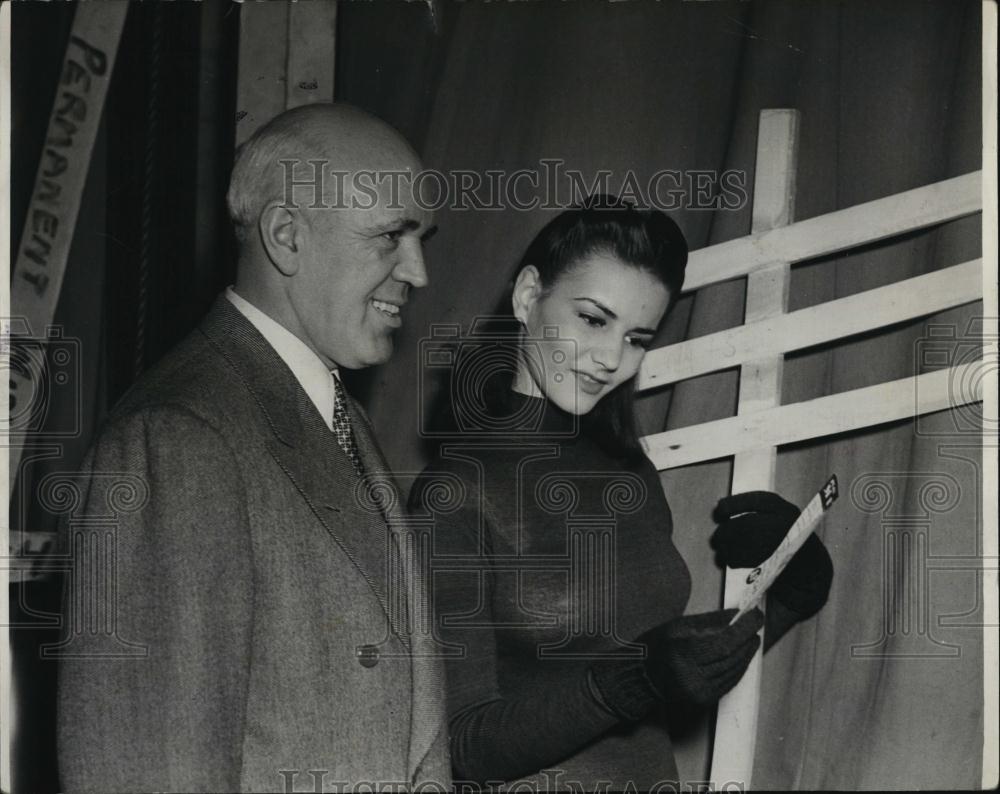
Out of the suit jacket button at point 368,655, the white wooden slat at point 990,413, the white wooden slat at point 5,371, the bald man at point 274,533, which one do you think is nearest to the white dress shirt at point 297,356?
the bald man at point 274,533

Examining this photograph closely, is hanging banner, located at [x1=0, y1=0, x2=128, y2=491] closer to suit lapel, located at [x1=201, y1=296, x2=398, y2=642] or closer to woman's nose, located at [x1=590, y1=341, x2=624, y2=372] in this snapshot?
suit lapel, located at [x1=201, y1=296, x2=398, y2=642]

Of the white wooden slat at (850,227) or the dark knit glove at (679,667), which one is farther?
the white wooden slat at (850,227)

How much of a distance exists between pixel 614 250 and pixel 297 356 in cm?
40

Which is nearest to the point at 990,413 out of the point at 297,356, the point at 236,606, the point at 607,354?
the point at 607,354

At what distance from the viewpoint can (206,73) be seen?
5.41 ft

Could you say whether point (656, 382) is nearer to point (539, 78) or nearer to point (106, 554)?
point (539, 78)

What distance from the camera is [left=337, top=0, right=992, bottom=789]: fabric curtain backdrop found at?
152cm

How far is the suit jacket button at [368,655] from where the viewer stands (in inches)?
42.9

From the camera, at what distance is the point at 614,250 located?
135cm

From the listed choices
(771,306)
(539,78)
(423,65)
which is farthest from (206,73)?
(771,306)

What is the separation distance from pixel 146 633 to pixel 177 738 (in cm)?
9

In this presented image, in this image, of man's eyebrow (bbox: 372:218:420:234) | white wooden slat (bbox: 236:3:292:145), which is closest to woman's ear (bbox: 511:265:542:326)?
man's eyebrow (bbox: 372:218:420:234)

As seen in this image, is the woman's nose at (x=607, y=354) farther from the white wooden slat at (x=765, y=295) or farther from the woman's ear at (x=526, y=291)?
the white wooden slat at (x=765, y=295)

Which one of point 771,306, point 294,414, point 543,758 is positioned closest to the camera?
point 294,414
